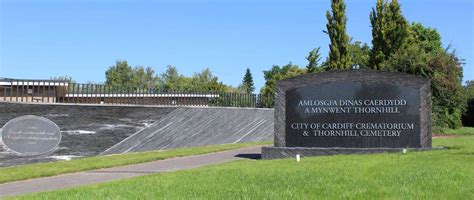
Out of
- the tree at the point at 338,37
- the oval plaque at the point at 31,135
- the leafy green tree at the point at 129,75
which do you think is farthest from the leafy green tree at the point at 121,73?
the oval plaque at the point at 31,135

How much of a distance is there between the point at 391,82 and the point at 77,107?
28.0 feet

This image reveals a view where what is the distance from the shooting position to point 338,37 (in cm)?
3778

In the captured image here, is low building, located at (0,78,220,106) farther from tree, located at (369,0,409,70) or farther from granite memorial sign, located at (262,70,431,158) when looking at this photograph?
tree, located at (369,0,409,70)

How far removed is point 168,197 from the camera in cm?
778

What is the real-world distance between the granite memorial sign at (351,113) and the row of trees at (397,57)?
208 inches

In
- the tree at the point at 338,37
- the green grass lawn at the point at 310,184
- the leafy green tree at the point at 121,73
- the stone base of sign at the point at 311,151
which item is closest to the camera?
the green grass lawn at the point at 310,184

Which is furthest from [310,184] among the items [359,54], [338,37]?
[359,54]

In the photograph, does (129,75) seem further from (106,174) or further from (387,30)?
(106,174)

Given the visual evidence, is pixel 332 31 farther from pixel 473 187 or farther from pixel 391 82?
pixel 473 187

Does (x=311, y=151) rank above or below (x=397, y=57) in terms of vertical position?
below

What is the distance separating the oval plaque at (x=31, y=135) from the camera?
51.5 ft

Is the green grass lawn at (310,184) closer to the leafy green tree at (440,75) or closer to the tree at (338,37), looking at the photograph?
the leafy green tree at (440,75)

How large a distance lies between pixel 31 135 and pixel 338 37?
2521 cm

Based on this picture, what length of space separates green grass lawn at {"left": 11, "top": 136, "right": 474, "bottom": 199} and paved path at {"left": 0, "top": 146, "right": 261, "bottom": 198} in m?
1.32
